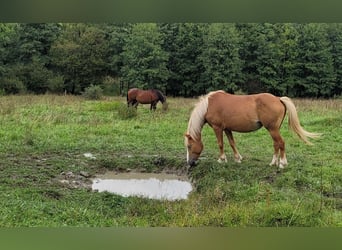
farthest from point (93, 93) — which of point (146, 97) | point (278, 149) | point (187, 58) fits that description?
point (278, 149)

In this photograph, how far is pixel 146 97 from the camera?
3.55m

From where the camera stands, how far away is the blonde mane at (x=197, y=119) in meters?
3.74

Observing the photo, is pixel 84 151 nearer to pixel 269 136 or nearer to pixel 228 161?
pixel 228 161

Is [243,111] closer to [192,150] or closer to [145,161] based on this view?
[192,150]

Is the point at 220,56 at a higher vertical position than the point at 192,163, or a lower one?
higher

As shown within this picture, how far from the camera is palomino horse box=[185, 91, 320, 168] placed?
365cm

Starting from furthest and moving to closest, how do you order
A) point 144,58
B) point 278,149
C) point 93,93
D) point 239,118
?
point 239,118
point 278,149
point 144,58
point 93,93

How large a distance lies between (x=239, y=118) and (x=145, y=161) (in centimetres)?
83

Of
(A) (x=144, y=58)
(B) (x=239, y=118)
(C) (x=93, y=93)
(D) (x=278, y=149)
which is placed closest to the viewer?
(C) (x=93, y=93)

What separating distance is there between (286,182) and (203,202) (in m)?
0.67

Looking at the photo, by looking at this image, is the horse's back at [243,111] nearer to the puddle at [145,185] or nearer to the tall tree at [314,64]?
the tall tree at [314,64]

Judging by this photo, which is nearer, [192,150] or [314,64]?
[314,64]

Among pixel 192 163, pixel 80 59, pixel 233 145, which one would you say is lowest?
pixel 192 163

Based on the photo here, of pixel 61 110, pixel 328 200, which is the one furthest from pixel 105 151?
pixel 328 200
